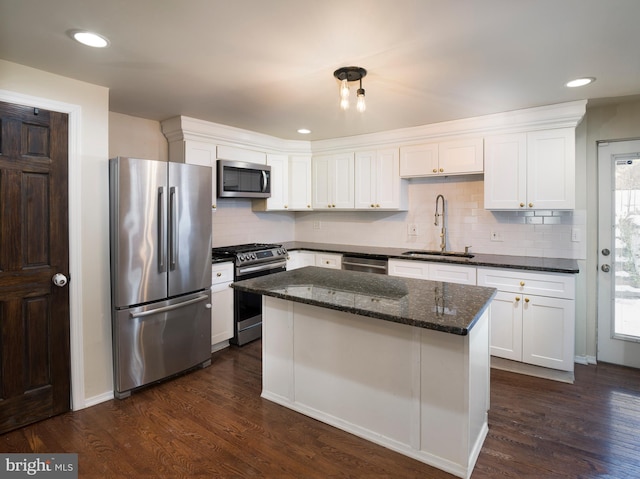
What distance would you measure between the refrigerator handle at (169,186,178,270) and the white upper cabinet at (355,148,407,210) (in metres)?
2.24

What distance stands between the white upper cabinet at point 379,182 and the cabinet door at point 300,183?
733mm

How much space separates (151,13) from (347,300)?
1.78 metres

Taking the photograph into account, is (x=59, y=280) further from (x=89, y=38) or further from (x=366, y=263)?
(x=366, y=263)

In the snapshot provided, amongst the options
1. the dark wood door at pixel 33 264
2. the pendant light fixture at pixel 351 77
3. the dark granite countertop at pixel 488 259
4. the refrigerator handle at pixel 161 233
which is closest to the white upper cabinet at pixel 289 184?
the dark granite countertop at pixel 488 259

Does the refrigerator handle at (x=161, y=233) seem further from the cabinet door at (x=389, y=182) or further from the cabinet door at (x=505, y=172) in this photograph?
the cabinet door at (x=505, y=172)

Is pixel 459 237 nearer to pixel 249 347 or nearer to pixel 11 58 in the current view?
pixel 249 347

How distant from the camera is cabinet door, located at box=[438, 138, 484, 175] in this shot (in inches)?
140

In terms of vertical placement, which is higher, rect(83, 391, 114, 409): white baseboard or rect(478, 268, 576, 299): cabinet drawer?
rect(478, 268, 576, 299): cabinet drawer

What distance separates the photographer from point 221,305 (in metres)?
3.58

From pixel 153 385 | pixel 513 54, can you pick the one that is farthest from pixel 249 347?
pixel 513 54

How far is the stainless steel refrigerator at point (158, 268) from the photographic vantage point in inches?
105

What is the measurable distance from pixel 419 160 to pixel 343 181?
1006 millimetres

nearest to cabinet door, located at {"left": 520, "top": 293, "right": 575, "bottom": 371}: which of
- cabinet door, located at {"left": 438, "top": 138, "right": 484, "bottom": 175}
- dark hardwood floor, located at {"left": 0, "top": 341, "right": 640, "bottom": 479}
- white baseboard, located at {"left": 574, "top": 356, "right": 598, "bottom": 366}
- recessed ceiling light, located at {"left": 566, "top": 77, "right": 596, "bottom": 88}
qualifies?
dark hardwood floor, located at {"left": 0, "top": 341, "right": 640, "bottom": 479}

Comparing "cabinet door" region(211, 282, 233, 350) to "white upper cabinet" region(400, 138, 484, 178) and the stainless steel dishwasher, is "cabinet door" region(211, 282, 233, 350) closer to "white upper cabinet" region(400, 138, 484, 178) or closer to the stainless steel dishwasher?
the stainless steel dishwasher
